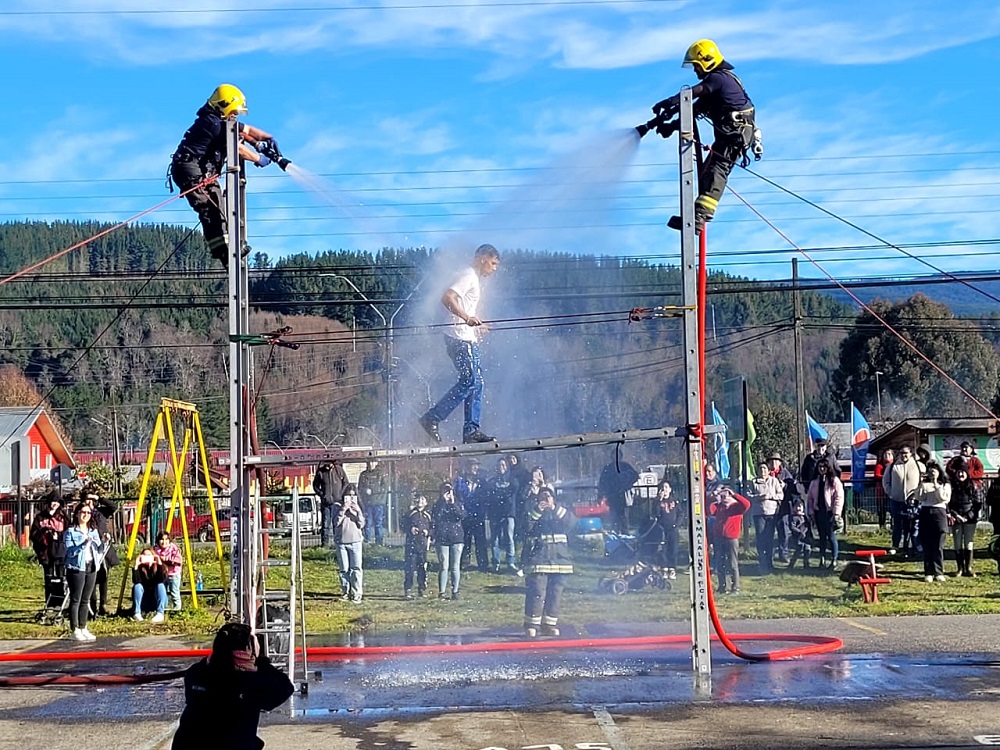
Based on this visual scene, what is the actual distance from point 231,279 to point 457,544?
9408 mm

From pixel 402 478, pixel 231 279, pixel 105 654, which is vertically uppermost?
pixel 231 279

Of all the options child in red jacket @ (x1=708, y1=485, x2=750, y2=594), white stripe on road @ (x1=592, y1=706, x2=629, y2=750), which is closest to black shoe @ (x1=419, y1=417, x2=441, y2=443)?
white stripe on road @ (x1=592, y1=706, x2=629, y2=750)

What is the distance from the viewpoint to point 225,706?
651cm

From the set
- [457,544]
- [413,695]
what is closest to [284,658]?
[413,695]

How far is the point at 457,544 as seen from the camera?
1914 centimetres

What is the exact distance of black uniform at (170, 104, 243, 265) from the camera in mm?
10773

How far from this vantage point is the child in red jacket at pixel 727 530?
738 inches

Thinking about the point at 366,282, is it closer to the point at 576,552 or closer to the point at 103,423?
the point at 576,552

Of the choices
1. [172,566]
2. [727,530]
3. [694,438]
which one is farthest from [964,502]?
[172,566]

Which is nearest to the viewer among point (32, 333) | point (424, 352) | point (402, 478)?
point (424, 352)

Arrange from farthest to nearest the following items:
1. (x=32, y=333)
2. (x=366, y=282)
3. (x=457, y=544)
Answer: (x=32, y=333)
(x=457, y=544)
(x=366, y=282)

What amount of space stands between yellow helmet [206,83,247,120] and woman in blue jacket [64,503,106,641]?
8.04 meters

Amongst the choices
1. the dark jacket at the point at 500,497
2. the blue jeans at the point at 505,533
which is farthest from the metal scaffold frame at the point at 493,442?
the blue jeans at the point at 505,533

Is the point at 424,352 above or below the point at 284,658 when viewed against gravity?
above
